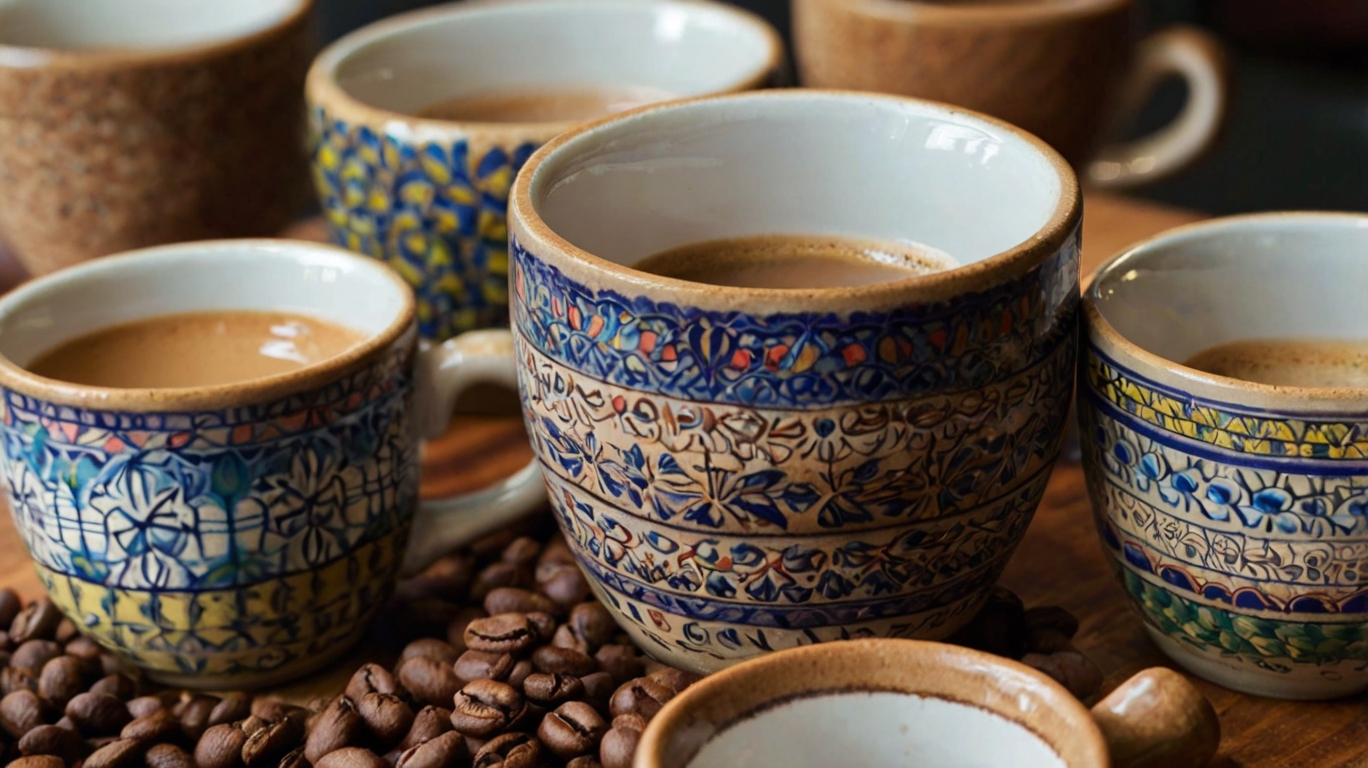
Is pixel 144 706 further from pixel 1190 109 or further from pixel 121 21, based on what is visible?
A: pixel 1190 109

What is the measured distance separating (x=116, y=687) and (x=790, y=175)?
0.45 m

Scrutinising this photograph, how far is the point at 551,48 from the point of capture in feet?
4.19

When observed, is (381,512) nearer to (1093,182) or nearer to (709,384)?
(709,384)

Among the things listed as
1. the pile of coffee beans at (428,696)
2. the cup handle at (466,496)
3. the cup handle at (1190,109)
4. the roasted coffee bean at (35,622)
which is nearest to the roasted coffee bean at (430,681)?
the pile of coffee beans at (428,696)

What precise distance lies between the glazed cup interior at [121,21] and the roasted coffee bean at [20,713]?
2.17 ft

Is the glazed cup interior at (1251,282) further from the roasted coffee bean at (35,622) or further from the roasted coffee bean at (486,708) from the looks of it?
the roasted coffee bean at (35,622)

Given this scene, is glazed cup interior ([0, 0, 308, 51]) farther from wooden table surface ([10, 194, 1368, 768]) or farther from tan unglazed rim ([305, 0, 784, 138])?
wooden table surface ([10, 194, 1368, 768])

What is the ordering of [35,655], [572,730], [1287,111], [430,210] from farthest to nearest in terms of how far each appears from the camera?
[1287,111] → [430,210] → [35,655] → [572,730]

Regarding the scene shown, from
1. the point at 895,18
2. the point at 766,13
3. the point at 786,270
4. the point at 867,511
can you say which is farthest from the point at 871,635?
the point at 766,13

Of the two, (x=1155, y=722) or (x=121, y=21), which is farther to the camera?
(x=121, y=21)

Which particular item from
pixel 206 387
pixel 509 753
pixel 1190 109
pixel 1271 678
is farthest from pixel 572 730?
pixel 1190 109

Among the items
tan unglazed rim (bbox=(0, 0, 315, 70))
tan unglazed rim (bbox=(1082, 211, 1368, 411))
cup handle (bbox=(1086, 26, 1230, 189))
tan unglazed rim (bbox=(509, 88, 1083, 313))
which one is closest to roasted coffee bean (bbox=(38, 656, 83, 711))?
tan unglazed rim (bbox=(509, 88, 1083, 313))

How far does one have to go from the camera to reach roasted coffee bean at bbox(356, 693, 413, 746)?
786 mm

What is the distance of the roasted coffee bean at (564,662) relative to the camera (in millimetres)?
817
